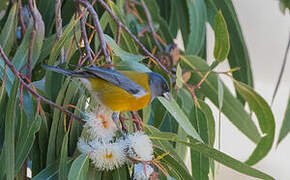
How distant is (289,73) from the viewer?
3383mm

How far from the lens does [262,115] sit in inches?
53.9

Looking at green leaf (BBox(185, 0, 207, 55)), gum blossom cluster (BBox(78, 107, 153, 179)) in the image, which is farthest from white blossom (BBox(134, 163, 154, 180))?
green leaf (BBox(185, 0, 207, 55))

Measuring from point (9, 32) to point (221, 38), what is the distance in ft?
1.77

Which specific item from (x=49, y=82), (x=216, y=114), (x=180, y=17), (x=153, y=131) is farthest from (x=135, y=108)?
(x=216, y=114)

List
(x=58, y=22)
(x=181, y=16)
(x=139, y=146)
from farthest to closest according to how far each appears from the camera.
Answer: (x=181, y=16) → (x=58, y=22) → (x=139, y=146)

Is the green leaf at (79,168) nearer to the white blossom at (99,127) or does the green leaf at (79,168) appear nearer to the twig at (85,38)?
the white blossom at (99,127)

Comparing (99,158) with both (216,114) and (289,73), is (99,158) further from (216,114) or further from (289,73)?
(289,73)

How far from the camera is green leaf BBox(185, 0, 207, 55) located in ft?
5.16

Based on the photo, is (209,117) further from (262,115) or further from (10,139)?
(10,139)

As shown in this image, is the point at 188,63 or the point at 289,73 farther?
the point at 289,73

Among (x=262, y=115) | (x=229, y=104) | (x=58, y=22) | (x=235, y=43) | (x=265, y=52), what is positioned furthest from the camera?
(x=265, y=52)

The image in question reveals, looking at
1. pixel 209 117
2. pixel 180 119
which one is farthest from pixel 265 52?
pixel 180 119

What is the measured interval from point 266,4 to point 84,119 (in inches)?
103

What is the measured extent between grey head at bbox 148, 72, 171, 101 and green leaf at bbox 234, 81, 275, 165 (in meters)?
0.30
